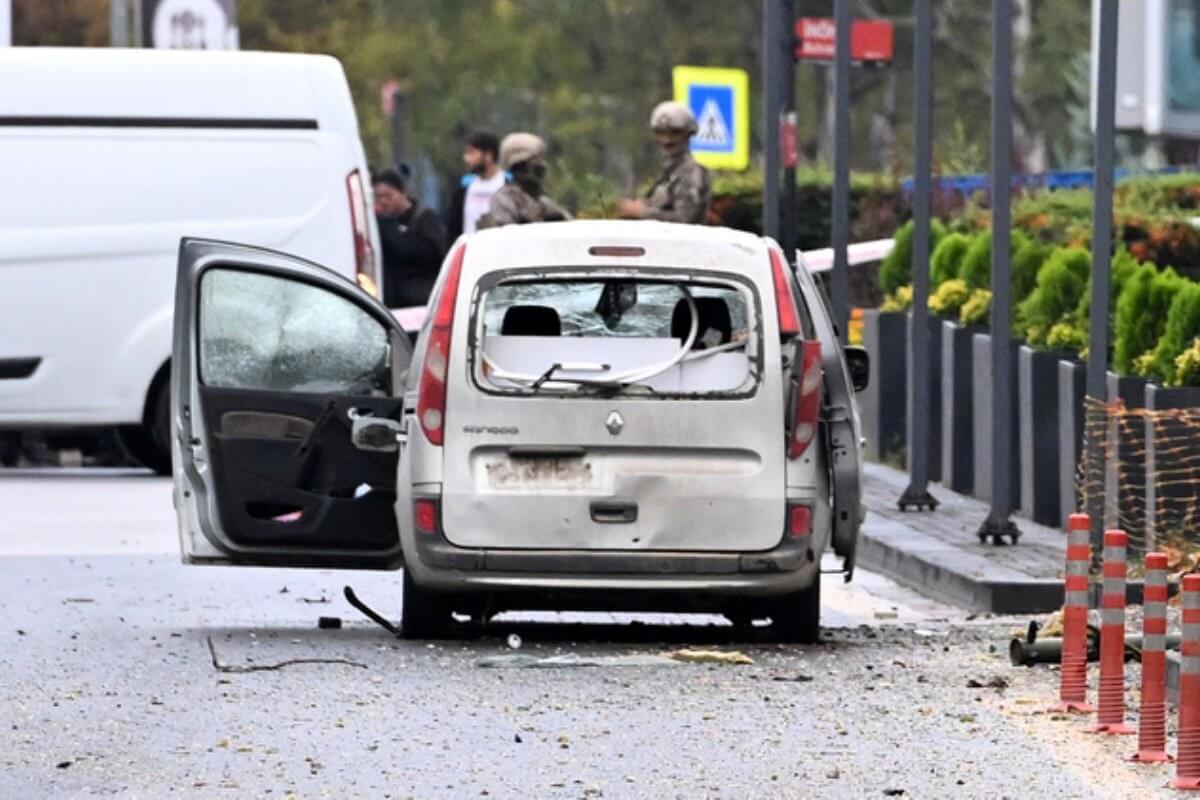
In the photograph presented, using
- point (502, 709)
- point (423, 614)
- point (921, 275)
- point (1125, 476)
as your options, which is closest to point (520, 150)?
point (921, 275)

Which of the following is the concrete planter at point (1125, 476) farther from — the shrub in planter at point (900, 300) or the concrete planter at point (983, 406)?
the shrub in planter at point (900, 300)

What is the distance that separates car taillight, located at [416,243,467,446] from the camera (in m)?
12.8

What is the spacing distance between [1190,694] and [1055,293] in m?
9.76

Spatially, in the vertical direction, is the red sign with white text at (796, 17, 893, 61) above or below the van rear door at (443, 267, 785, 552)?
above

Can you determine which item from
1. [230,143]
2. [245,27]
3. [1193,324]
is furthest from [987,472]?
[245,27]

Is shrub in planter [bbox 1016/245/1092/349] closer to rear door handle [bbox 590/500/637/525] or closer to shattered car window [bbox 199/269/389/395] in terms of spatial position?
shattered car window [bbox 199/269/389/395]

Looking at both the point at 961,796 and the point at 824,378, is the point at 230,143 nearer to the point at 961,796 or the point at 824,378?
the point at 824,378

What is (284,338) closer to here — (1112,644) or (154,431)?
(1112,644)

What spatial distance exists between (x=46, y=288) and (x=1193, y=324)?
817 centimetres

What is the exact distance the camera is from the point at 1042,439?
18188mm

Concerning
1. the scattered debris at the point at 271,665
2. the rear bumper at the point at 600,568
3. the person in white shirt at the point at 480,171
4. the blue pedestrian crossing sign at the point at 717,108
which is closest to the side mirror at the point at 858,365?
the rear bumper at the point at 600,568

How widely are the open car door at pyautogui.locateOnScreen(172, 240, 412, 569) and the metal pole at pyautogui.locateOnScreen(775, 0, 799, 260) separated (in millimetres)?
8452

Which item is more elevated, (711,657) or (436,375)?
(436,375)

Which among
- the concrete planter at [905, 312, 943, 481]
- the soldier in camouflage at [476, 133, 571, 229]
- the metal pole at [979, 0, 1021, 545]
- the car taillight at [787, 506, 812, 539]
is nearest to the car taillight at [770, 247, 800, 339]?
the car taillight at [787, 506, 812, 539]
